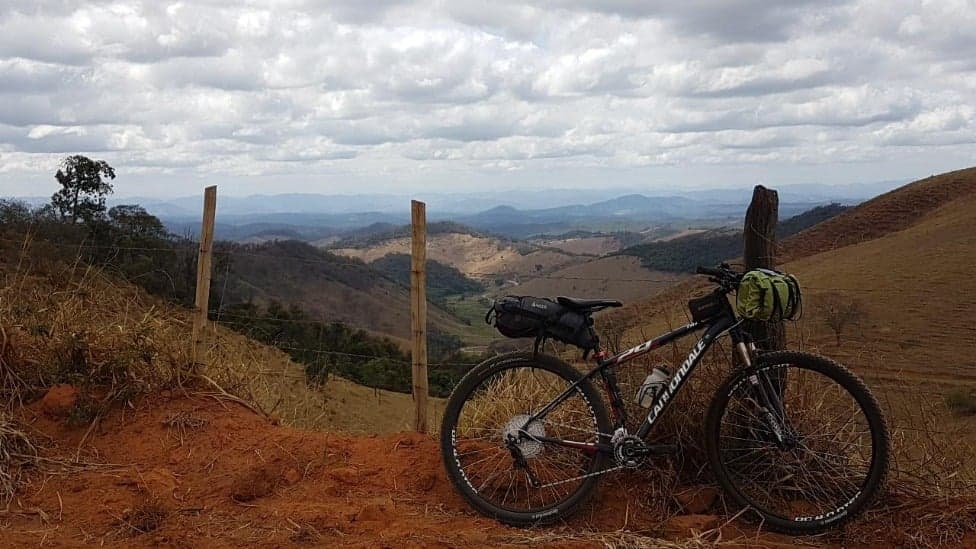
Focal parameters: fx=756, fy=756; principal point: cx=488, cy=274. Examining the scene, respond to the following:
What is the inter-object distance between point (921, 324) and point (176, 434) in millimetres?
20427

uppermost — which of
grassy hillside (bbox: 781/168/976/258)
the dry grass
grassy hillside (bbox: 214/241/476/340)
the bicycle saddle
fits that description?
grassy hillside (bbox: 781/168/976/258)

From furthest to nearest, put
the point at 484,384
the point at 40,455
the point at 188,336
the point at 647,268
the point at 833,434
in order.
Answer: the point at 647,268 < the point at 188,336 < the point at 40,455 < the point at 484,384 < the point at 833,434

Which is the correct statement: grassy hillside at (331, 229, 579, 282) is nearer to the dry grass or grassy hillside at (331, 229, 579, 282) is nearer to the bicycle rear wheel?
the dry grass

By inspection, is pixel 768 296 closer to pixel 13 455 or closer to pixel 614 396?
pixel 614 396

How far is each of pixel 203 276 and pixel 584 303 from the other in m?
3.26

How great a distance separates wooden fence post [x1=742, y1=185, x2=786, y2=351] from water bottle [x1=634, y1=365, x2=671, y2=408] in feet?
2.28

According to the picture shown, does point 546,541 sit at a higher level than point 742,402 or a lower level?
lower

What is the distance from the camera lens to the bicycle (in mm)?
3957

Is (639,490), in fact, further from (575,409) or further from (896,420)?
(896,420)

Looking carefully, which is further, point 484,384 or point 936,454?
point 484,384

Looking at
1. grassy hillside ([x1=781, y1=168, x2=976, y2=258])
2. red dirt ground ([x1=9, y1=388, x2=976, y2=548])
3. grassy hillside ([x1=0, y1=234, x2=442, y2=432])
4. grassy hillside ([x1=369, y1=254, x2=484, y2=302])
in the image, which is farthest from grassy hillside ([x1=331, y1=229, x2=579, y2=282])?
red dirt ground ([x1=9, y1=388, x2=976, y2=548])

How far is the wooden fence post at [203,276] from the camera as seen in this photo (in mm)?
5801

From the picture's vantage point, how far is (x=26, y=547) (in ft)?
12.8

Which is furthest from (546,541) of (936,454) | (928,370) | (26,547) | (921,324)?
(921,324)
